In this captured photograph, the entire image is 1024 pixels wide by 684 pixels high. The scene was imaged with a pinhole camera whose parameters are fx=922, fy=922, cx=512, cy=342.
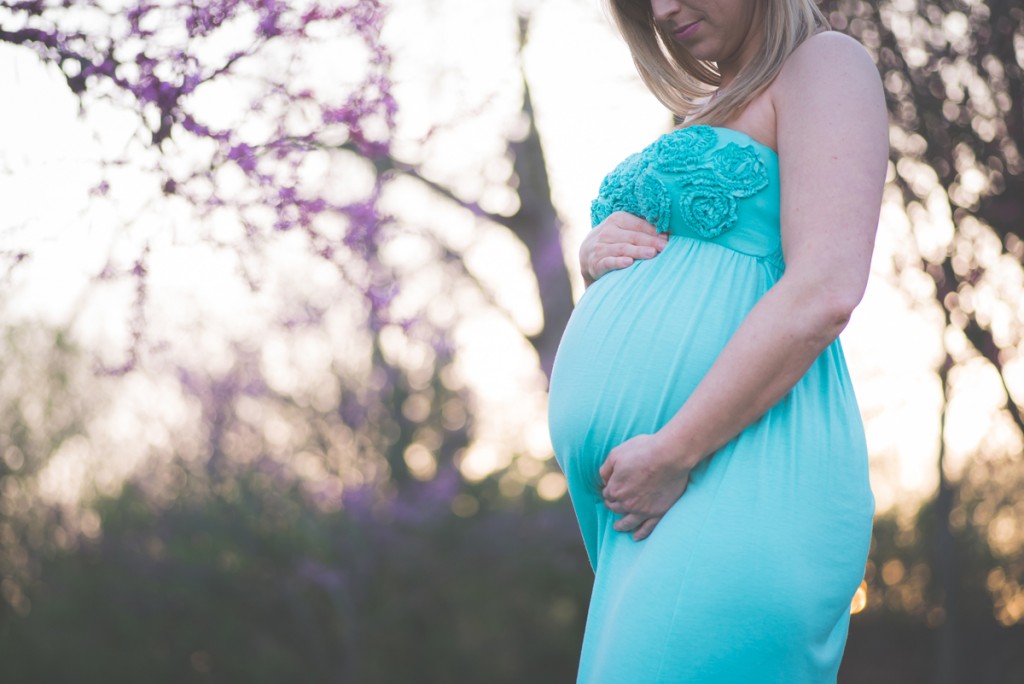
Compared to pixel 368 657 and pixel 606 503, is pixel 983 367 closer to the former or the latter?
pixel 606 503

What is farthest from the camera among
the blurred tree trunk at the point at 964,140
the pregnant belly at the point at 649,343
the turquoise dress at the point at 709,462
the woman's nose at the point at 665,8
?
the blurred tree trunk at the point at 964,140

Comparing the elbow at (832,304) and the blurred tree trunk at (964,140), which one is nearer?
the elbow at (832,304)

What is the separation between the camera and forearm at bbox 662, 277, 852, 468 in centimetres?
117

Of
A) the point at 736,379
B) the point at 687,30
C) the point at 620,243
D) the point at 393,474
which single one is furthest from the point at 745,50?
the point at 393,474

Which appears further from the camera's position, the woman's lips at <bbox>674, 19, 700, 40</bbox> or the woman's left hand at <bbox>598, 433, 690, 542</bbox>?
the woman's lips at <bbox>674, 19, 700, 40</bbox>

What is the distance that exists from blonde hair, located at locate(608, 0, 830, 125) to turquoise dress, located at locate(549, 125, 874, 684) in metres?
0.07

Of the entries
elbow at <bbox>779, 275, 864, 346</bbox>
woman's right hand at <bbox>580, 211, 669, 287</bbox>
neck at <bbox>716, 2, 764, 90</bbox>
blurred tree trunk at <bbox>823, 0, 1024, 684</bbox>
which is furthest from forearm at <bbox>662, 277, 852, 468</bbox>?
blurred tree trunk at <bbox>823, 0, 1024, 684</bbox>

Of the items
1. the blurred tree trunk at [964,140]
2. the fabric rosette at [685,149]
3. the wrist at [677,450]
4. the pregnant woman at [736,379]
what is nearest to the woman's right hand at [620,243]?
the pregnant woman at [736,379]

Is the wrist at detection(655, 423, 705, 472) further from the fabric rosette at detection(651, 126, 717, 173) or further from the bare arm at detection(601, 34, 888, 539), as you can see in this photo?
the fabric rosette at detection(651, 126, 717, 173)

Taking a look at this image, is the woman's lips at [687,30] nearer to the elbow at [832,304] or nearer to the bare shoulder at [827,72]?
the bare shoulder at [827,72]

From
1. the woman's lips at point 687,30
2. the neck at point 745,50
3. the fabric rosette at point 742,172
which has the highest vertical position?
the woman's lips at point 687,30

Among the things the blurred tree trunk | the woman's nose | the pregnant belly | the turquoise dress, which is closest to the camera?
the turquoise dress

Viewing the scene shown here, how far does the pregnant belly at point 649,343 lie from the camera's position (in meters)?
1.30

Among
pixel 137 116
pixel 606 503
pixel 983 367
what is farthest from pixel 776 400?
pixel 983 367
